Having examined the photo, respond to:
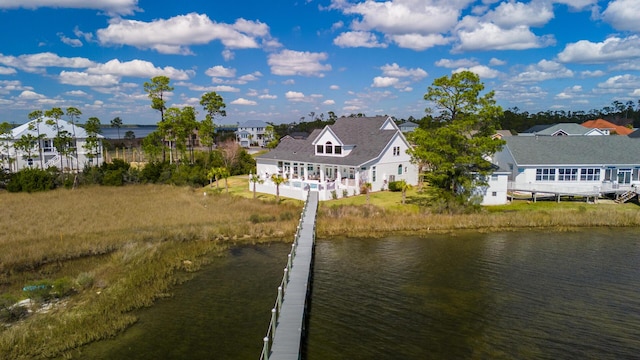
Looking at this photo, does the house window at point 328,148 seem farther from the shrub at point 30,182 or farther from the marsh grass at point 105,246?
the shrub at point 30,182

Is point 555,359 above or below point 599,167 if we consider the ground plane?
below

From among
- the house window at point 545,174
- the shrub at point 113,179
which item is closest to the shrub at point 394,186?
the house window at point 545,174

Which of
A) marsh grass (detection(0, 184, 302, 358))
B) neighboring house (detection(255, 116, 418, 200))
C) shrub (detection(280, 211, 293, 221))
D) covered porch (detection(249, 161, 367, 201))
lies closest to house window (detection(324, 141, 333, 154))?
neighboring house (detection(255, 116, 418, 200))

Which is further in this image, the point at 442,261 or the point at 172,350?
the point at 442,261

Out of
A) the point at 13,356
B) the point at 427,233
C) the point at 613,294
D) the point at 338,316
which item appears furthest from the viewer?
the point at 427,233

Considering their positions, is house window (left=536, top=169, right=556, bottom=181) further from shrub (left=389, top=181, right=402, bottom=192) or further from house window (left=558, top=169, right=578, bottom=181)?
shrub (left=389, top=181, right=402, bottom=192)

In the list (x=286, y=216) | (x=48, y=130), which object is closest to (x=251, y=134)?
(x=48, y=130)

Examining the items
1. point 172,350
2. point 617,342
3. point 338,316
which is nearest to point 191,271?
point 172,350

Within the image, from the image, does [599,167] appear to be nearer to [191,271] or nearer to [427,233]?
[427,233]
